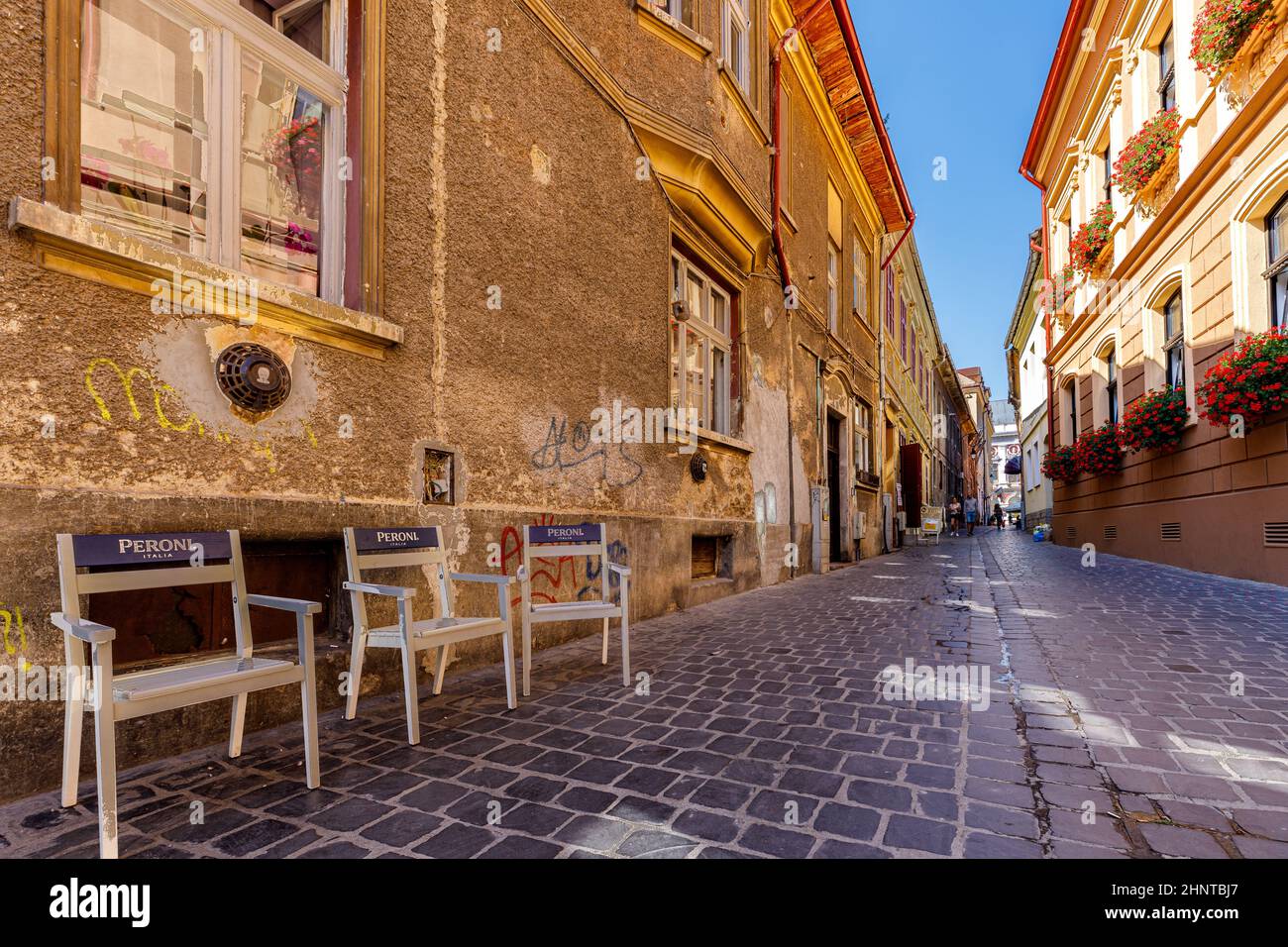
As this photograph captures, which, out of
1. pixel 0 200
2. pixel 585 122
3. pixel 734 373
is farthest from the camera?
pixel 734 373

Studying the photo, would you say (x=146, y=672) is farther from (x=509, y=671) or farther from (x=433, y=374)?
(x=433, y=374)

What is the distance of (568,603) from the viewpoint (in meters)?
4.15

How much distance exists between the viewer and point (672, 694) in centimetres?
355

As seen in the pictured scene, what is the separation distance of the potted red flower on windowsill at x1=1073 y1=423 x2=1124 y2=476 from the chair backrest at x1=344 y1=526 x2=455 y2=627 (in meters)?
12.2

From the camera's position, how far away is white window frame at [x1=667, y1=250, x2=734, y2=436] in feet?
23.3

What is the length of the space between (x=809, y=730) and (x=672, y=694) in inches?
32.9

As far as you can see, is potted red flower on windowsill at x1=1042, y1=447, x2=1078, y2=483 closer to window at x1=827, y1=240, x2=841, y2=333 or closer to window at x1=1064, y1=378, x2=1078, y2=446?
window at x1=1064, y1=378, x2=1078, y2=446

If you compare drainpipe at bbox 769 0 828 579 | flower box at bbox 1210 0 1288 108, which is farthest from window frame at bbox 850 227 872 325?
flower box at bbox 1210 0 1288 108

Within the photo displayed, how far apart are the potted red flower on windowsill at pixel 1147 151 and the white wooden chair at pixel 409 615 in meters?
11.4

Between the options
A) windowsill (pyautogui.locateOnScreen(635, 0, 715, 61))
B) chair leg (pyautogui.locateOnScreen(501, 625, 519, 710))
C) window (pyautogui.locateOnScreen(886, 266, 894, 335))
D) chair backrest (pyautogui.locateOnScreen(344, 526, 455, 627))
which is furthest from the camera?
window (pyautogui.locateOnScreen(886, 266, 894, 335))

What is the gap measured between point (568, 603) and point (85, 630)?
8.36 feet

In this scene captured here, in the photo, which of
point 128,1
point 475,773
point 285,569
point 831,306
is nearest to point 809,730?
point 475,773
